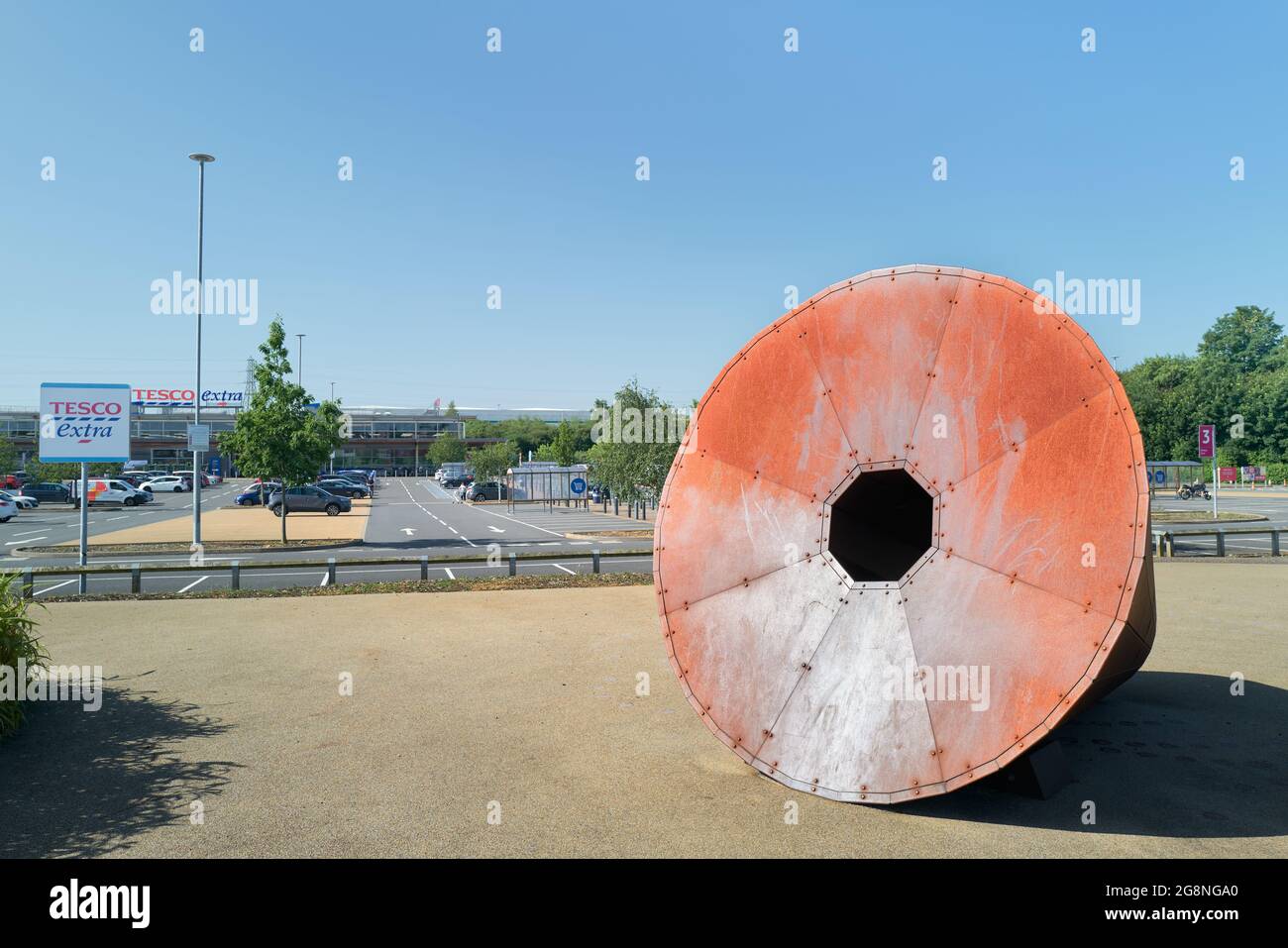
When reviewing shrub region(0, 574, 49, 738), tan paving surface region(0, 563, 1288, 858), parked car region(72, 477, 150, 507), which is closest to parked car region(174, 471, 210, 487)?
parked car region(72, 477, 150, 507)

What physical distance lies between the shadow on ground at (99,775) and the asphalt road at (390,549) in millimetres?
8476

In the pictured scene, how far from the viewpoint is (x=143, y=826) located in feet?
17.6

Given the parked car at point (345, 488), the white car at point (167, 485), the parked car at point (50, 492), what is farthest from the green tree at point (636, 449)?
the white car at point (167, 485)

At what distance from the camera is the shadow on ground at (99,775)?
5.25 meters

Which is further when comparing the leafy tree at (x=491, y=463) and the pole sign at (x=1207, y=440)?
the leafy tree at (x=491, y=463)

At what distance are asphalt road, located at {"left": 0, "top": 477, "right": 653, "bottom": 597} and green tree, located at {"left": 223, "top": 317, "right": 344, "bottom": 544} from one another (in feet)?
12.1

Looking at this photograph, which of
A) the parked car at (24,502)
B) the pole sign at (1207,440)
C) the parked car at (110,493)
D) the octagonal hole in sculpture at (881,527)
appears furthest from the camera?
the parked car at (110,493)

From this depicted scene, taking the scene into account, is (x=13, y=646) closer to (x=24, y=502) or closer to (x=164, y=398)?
(x=24, y=502)

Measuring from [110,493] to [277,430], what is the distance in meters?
29.5

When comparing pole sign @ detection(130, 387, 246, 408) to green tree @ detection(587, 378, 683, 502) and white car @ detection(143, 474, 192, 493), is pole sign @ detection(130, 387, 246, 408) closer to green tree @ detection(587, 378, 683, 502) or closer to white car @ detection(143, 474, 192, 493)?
white car @ detection(143, 474, 192, 493)

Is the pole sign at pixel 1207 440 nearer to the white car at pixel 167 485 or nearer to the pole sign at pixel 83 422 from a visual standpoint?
the pole sign at pixel 83 422

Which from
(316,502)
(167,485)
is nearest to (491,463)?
(316,502)
